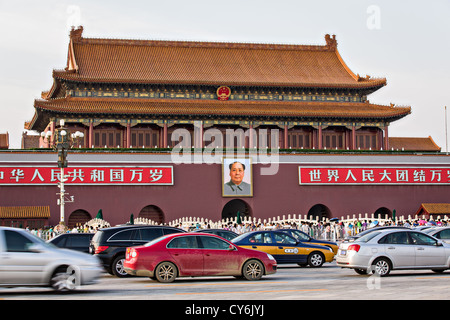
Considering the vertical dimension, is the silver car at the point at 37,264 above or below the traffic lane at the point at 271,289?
above

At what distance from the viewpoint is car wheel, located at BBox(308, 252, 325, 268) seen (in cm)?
2311

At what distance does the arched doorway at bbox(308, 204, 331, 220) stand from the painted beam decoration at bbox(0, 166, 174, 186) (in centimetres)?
1003

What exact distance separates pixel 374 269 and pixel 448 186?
95.7ft

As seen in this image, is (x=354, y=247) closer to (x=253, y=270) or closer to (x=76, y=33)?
(x=253, y=270)

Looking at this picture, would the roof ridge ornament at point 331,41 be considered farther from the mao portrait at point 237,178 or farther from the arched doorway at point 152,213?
the arched doorway at point 152,213

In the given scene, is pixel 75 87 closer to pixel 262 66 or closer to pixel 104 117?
pixel 104 117

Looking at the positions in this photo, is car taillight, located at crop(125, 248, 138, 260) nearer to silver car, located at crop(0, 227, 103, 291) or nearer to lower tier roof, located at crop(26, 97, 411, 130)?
silver car, located at crop(0, 227, 103, 291)

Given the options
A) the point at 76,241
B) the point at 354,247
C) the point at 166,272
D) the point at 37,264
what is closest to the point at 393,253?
the point at 354,247

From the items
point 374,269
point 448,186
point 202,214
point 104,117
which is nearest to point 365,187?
point 448,186

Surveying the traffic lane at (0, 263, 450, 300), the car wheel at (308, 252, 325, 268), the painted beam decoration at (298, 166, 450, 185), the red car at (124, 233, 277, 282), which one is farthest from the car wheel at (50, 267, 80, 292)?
the painted beam decoration at (298, 166, 450, 185)

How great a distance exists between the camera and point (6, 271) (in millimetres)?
14422

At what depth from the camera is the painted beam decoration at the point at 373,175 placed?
145 feet

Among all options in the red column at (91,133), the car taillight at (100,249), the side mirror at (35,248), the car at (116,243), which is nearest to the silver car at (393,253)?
the car at (116,243)

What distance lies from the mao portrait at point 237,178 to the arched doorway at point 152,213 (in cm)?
398
